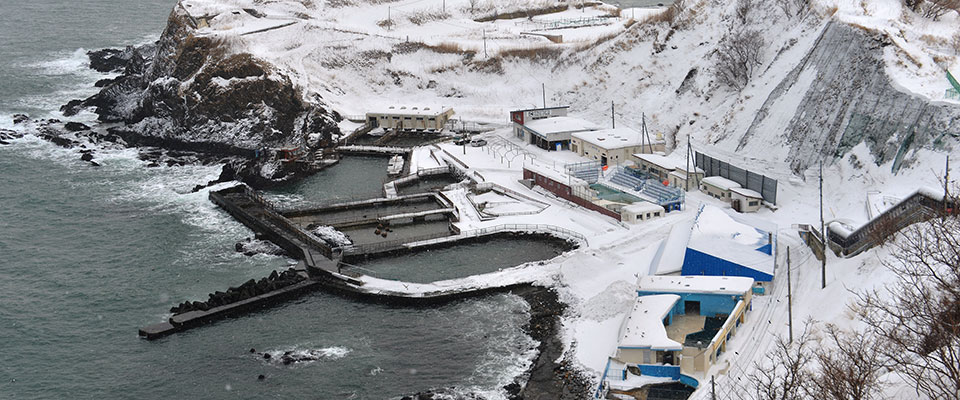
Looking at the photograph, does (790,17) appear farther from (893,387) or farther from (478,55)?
(893,387)

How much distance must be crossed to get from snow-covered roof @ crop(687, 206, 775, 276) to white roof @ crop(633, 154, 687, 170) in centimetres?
972

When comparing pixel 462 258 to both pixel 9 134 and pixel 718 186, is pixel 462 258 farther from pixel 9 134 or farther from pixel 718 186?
pixel 9 134

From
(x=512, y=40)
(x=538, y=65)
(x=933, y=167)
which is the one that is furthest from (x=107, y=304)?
(x=512, y=40)

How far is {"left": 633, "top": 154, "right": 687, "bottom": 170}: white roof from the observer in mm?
52250

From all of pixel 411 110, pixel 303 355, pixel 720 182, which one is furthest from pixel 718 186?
pixel 411 110

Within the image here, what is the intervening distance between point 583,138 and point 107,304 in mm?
30408

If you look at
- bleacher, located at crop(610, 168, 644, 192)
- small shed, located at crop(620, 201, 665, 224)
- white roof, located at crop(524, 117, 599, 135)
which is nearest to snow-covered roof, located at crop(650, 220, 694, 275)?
small shed, located at crop(620, 201, 665, 224)

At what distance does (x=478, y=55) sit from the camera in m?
79.9

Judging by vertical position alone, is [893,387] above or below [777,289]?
above

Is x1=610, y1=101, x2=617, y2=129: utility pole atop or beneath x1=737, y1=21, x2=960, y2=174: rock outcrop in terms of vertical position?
beneath

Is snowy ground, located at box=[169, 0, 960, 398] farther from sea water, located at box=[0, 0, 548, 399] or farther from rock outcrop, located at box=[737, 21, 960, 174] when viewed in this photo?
sea water, located at box=[0, 0, 548, 399]

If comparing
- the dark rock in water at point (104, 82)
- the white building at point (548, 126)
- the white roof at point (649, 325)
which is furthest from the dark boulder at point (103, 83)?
the white roof at point (649, 325)

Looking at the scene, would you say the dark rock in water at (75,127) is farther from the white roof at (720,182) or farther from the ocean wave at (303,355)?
the white roof at (720,182)

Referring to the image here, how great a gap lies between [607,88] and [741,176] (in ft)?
74.0
